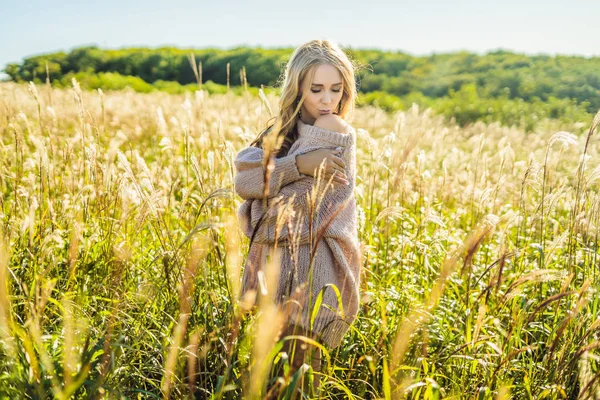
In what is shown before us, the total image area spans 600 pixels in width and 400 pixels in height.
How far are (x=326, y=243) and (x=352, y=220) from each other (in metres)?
0.16

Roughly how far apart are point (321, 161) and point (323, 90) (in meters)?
0.38

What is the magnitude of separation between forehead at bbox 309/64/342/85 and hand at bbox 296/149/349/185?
34cm

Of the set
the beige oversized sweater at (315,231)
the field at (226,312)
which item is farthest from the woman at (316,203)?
the field at (226,312)

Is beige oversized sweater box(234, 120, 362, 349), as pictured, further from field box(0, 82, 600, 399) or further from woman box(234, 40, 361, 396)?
field box(0, 82, 600, 399)

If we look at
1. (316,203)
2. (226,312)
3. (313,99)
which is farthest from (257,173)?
(226,312)

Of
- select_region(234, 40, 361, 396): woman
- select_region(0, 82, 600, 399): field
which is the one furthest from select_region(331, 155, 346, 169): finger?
select_region(0, 82, 600, 399): field

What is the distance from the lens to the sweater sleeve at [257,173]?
192 centimetres

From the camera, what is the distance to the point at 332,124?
1999mm

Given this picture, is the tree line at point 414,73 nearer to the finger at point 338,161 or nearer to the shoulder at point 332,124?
the shoulder at point 332,124

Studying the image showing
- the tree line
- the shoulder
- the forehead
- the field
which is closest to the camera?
the field

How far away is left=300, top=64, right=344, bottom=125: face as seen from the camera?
82.8 inches

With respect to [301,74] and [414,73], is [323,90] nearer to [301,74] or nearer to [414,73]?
[301,74]

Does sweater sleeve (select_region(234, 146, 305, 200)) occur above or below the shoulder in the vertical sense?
below

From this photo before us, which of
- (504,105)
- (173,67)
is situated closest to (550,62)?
(504,105)
